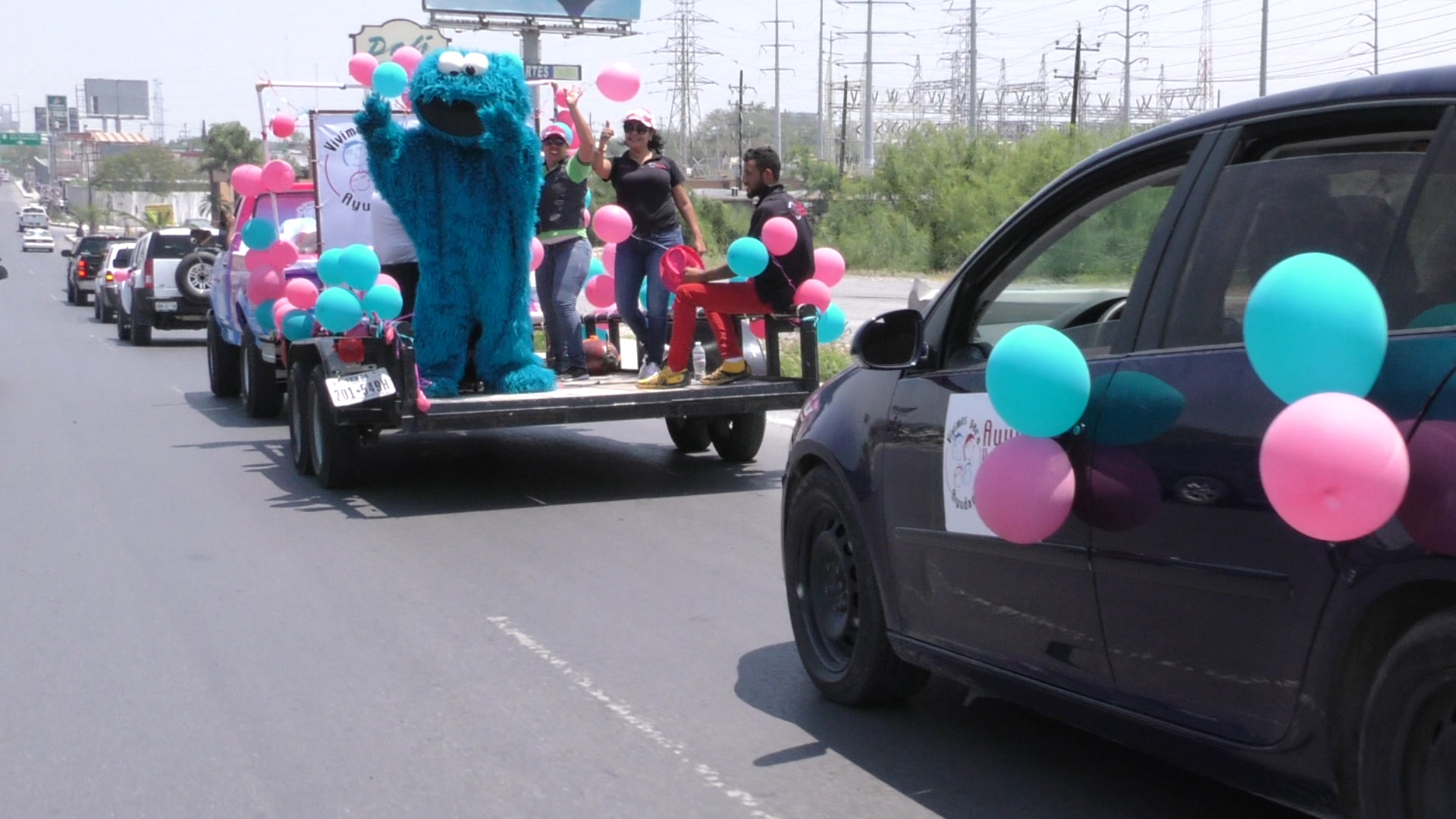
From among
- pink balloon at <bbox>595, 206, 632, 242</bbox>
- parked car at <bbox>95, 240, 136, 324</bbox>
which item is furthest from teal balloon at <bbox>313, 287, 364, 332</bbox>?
parked car at <bbox>95, 240, 136, 324</bbox>

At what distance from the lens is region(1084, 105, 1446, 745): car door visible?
11.1ft

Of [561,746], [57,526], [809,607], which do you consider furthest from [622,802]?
[57,526]

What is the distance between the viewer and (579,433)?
13078 millimetres

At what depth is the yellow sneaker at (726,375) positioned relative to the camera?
33.4 ft

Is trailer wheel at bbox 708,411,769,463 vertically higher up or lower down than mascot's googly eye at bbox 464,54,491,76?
lower down

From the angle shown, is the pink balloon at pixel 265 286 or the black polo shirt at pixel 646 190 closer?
the black polo shirt at pixel 646 190

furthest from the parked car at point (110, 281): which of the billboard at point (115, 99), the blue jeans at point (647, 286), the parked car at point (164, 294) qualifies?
the billboard at point (115, 99)

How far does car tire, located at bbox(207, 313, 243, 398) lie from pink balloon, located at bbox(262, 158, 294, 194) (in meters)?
3.00

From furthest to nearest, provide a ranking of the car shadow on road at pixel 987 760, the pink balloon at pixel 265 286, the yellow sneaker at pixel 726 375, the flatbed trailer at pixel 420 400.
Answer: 1. the pink balloon at pixel 265 286
2. the yellow sneaker at pixel 726 375
3. the flatbed trailer at pixel 420 400
4. the car shadow on road at pixel 987 760

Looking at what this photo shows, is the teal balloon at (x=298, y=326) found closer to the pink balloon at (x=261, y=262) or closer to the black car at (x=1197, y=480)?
the pink balloon at (x=261, y=262)

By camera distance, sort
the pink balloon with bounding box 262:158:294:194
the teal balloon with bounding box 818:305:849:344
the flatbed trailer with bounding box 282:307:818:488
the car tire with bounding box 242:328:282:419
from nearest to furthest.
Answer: the flatbed trailer with bounding box 282:307:818:488 → the teal balloon with bounding box 818:305:849:344 → the pink balloon with bounding box 262:158:294:194 → the car tire with bounding box 242:328:282:419

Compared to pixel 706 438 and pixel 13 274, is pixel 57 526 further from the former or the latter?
pixel 13 274

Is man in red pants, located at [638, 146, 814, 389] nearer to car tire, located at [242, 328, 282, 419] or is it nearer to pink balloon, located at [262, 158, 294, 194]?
pink balloon, located at [262, 158, 294, 194]

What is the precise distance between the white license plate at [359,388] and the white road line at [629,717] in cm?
307
